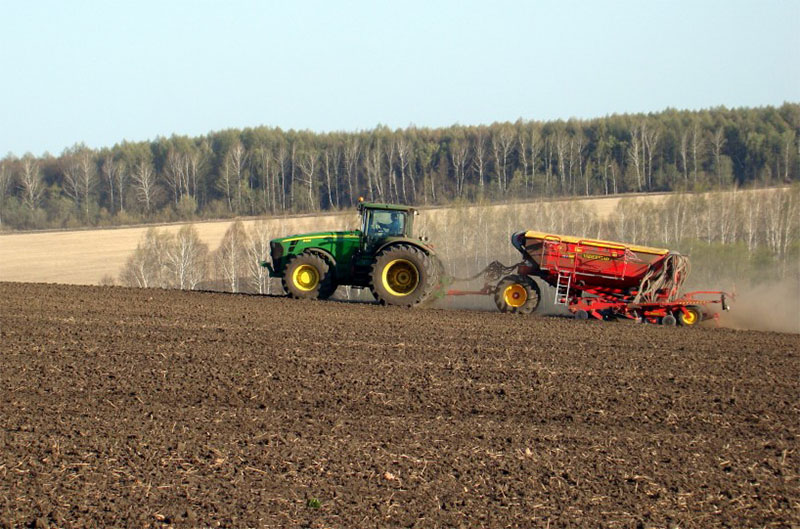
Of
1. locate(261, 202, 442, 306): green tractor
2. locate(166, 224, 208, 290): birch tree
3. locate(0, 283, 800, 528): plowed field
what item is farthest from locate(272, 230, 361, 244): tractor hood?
locate(166, 224, 208, 290): birch tree

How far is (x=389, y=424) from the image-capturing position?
8602 mm

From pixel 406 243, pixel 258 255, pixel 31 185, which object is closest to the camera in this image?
pixel 406 243

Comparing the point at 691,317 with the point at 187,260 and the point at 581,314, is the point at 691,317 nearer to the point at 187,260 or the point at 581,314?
the point at 581,314

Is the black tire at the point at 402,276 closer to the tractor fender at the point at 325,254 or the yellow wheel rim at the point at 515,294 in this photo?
the tractor fender at the point at 325,254

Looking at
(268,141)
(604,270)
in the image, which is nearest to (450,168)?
(268,141)

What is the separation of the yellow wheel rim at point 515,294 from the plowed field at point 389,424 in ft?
6.58

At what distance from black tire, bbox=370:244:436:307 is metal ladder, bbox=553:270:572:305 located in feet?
8.14

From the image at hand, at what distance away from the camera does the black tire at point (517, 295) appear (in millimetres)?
16750

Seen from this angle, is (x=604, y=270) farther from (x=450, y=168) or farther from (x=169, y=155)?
(x=169, y=155)

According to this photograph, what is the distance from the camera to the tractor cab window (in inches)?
674

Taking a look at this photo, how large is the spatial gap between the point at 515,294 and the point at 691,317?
3.35 m

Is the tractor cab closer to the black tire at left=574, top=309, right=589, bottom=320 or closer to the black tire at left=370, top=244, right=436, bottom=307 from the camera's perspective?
the black tire at left=370, top=244, right=436, bottom=307

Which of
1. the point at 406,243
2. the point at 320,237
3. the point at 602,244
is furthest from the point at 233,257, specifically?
the point at 602,244

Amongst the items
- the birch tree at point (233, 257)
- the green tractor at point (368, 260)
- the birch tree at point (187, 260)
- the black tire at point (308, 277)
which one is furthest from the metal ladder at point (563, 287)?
the birch tree at point (187, 260)
